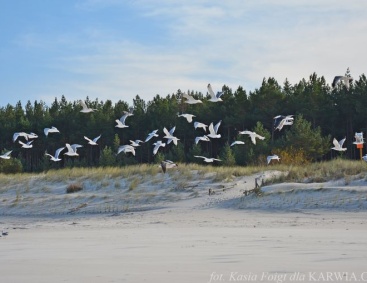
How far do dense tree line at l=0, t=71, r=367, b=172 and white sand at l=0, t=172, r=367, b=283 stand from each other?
73.5 feet

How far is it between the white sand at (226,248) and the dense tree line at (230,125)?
73.5 feet

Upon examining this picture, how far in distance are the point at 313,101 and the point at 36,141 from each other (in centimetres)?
3195

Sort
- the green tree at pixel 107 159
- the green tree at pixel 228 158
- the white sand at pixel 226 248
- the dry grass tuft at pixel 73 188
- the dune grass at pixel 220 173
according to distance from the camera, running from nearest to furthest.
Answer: the white sand at pixel 226 248 < the dune grass at pixel 220 173 < the dry grass tuft at pixel 73 188 < the green tree at pixel 228 158 < the green tree at pixel 107 159

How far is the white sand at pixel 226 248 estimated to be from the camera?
7414 mm

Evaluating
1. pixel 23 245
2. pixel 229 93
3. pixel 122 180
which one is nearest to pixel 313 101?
pixel 229 93

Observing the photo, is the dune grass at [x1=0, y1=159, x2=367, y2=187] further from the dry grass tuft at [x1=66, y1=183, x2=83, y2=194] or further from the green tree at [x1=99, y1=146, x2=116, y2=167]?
the green tree at [x1=99, y1=146, x2=116, y2=167]

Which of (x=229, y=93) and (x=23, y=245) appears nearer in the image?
(x=23, y=245)

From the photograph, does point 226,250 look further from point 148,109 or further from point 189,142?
point 148,109

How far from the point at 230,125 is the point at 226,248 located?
5177 cm

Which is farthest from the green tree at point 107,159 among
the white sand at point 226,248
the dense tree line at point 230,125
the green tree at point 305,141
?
the white sand at point 226,248

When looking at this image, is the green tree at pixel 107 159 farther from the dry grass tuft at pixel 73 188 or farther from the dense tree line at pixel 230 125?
the dry grass tuft at pixel 73 188

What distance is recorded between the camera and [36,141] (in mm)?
75312

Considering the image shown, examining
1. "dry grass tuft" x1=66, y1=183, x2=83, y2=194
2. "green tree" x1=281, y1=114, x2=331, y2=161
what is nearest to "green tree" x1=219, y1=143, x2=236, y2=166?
"green tree" x1=281, y1=114, x2=331, y2=161

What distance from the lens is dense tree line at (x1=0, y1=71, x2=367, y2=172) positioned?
4962cm
